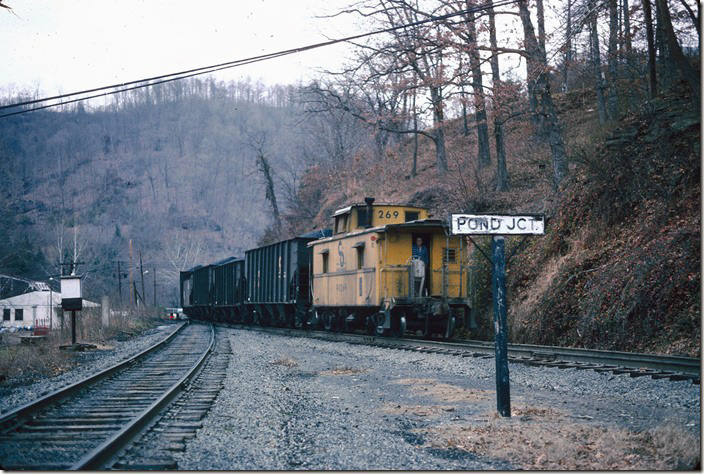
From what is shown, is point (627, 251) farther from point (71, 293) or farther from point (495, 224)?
point (71, 293)

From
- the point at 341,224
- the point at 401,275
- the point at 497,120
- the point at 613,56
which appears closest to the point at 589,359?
the point at 401,275

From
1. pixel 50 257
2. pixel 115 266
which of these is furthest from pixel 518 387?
pixel 115 266

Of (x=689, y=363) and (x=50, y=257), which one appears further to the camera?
(x=50, y=257)

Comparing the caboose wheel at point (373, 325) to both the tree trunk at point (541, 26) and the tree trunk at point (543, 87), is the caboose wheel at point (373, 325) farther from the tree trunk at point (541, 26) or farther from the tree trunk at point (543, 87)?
the tree trunk at point (541, 26)

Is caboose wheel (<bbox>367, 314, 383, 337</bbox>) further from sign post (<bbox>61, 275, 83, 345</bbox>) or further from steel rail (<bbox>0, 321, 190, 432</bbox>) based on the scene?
steel rail (<bbox>0, 321, 190, 432</bbox>)

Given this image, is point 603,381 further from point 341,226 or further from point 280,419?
point 341,226

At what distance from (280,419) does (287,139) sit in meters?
115

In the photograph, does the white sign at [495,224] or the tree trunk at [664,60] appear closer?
the white sign at [495,224]

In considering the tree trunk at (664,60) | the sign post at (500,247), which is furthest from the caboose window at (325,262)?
the sign post at (500,247)

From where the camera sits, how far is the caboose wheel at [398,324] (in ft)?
60.8

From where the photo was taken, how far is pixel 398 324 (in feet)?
62.6

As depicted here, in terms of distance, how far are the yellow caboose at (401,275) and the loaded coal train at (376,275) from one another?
0.03m

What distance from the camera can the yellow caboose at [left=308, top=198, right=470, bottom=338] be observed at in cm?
1822

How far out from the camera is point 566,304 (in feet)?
53.8
